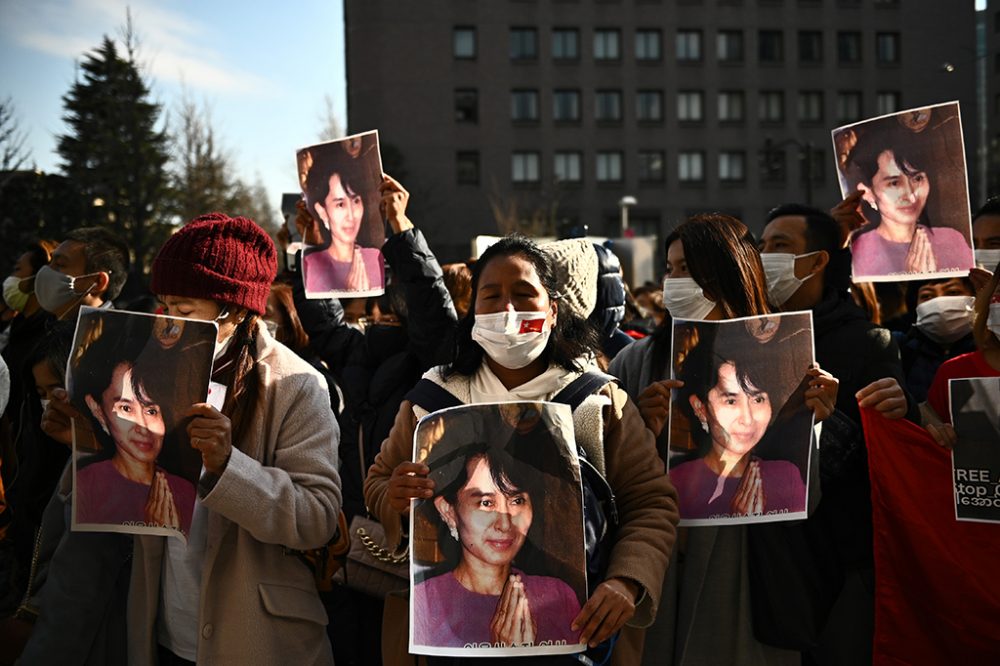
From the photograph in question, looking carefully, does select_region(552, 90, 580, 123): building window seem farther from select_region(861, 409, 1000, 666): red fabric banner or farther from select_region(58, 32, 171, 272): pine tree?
select_region(861, 409, 1000, 666): red fabric banner

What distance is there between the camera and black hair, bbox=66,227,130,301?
4.83 meters

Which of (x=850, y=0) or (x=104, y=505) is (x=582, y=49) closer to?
(x=850, y=0)

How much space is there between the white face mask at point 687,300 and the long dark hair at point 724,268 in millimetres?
24

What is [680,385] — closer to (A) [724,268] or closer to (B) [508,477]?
(A) [724,268]

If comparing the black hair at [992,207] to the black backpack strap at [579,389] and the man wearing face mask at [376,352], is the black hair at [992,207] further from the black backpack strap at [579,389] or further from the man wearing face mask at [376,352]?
the black backpack strap at [579,389]

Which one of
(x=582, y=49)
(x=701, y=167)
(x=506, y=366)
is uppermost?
(x=582, y=49)

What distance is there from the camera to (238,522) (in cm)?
271

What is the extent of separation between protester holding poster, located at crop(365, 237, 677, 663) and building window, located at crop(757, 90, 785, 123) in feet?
185

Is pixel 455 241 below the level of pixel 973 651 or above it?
above

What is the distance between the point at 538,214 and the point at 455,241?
25.8 ft

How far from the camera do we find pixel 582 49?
54375 mm

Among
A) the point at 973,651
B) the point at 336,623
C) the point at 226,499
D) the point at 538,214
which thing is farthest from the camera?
the point at 538,214

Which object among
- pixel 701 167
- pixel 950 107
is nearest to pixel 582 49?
pixel 701 167

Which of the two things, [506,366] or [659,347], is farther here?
[659,347]
